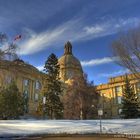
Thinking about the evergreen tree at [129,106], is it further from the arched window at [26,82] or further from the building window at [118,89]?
the building window at [118,89]

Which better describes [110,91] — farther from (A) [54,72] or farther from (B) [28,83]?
(A) [54,72]

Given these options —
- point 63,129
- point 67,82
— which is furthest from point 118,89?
point 63,129

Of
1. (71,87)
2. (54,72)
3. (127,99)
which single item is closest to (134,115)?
(127,99)

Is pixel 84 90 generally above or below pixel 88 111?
above

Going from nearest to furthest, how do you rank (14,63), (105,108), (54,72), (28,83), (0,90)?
(14,63) → (0,90) → (54,72) → (28,83) → (105,108)

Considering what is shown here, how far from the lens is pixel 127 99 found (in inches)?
2240

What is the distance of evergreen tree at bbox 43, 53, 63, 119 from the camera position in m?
50.2

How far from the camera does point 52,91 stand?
169 ft

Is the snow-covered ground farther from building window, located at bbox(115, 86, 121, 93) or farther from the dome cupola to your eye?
the dome cupola

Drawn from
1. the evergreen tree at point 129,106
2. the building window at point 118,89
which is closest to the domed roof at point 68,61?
the building window at point 118,89

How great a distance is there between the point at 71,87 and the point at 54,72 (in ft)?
18.3

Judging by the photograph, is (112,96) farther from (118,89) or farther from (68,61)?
(68,61)

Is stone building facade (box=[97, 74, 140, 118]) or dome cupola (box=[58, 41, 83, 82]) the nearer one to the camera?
stone building facade (box=[97, 74, 140, 118])

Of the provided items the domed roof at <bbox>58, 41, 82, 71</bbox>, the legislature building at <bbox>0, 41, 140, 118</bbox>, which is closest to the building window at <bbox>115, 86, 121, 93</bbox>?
the legislature building at <bbox>0, 41, 140, 118</bbox>
